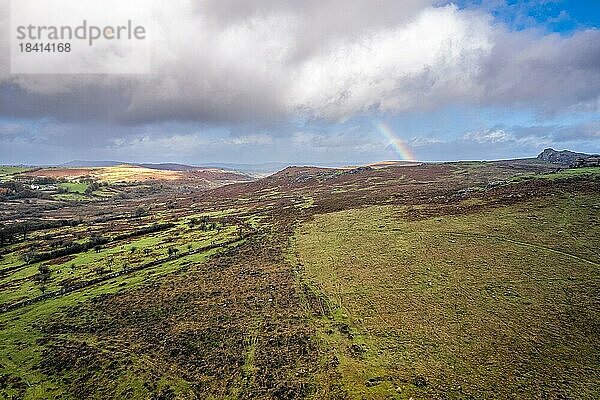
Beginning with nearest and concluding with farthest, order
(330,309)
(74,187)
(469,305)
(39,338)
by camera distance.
→ (469,305), (39,338), (330,309), (74,187)

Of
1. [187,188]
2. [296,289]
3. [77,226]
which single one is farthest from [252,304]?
[187,188]

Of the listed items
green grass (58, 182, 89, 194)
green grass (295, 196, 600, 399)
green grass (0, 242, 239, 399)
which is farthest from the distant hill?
green grass (58, 182, 89, 194)

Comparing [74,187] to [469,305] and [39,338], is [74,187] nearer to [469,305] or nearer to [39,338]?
[39,338]

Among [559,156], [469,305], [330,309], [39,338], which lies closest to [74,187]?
[39,338]

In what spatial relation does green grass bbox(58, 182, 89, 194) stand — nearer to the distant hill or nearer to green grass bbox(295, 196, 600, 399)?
green grass bbox(295, 196, 600, 399)

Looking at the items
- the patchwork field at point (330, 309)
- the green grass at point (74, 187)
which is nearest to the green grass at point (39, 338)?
the patchwork field at point (330, 309)

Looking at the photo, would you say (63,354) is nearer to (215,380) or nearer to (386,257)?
(215,380)

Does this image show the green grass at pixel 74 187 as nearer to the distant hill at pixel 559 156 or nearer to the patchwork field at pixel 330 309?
the patchwork field at pixel 330 309
